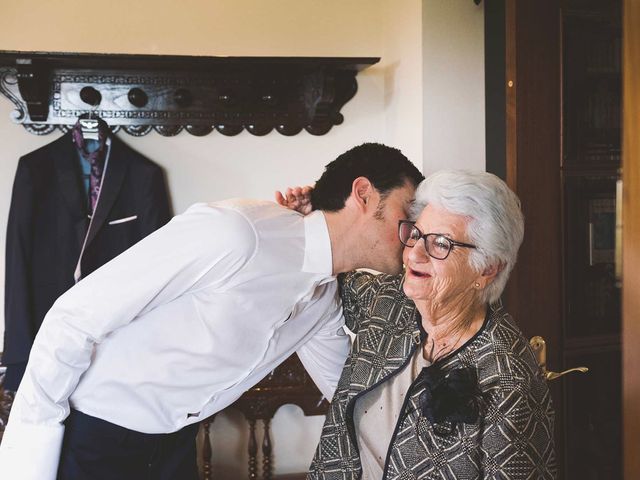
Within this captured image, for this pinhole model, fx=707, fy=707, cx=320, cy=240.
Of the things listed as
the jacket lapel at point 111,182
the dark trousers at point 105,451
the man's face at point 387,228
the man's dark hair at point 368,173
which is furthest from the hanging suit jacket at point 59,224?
the man's face at point 387,228

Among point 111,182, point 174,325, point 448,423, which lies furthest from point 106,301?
point 111,182

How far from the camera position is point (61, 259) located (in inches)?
104

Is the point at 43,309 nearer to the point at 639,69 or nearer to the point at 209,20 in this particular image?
the point at 209,20

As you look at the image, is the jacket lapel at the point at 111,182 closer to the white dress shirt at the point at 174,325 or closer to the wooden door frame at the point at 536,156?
the white dress shirt at the point at 174,325

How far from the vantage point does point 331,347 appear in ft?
5.91

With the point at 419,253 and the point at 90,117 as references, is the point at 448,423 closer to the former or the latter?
the point at 419,253

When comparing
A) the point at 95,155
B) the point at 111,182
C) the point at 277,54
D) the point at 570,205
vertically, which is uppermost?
the point at 277,54

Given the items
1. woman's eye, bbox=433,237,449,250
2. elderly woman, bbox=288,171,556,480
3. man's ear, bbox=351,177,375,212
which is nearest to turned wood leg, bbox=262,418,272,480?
elderly woman, bbox=288,171,556,480

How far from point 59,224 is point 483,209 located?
1.79 metres

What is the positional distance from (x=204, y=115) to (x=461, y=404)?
1.86m

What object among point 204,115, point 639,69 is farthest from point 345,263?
point 204,115

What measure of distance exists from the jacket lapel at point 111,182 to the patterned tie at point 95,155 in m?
0.03

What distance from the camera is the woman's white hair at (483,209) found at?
1410 mm

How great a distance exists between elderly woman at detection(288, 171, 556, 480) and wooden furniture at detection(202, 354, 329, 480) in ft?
4.04
